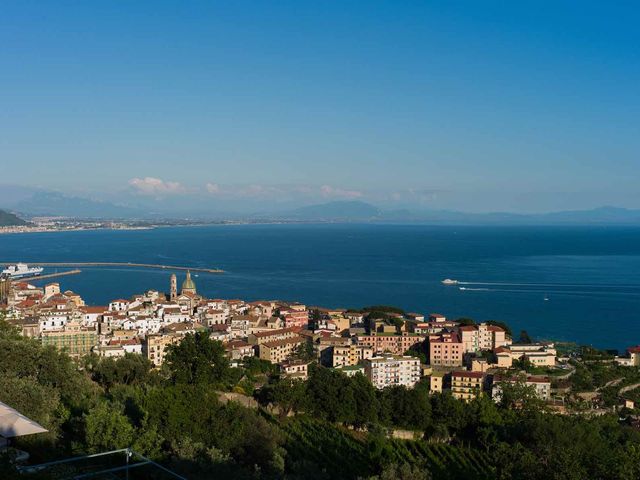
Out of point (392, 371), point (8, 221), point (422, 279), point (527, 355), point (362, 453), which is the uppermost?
point (8, 221)

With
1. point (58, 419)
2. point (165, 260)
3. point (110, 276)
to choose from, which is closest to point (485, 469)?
point (58, 419)

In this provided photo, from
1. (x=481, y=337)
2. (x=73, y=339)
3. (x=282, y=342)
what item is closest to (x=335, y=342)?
(x=282, y=342)

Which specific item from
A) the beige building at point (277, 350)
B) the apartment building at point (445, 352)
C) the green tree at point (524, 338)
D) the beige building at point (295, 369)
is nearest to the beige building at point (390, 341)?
the apartment building at point (445, 352)

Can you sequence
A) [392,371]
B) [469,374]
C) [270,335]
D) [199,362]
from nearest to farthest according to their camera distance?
[199,362] → [469,374] → [392,371] → [270,335]

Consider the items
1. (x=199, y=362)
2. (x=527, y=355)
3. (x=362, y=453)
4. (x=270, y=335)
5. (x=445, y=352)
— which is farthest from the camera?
(x=270, y=335)

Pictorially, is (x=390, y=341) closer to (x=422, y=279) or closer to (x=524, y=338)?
(x=524, y=338)

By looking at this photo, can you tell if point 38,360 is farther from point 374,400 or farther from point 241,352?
point 241,352

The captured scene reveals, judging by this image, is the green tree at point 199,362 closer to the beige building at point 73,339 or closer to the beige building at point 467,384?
the beige building at point 73,339
